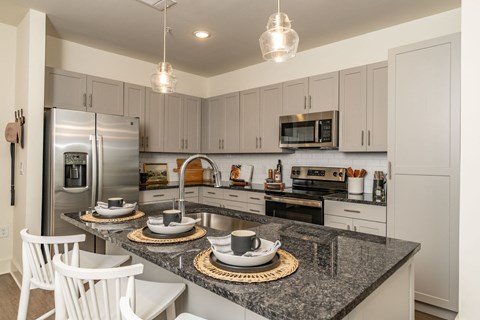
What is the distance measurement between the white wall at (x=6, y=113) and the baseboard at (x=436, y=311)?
4027 mm

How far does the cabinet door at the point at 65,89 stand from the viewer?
3.26 meters

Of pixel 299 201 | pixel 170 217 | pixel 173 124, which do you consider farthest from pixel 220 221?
pixel 173 124

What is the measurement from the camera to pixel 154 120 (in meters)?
4.14

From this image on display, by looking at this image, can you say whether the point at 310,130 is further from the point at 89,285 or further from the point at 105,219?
the point at 89,285

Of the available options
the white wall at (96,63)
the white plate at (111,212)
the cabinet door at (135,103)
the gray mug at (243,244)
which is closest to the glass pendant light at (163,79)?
the white plate at (111,212)

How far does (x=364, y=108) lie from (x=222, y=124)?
2.07 metres

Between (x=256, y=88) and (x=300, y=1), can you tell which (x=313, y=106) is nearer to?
(x=256, y=88)

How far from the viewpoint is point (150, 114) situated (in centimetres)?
410

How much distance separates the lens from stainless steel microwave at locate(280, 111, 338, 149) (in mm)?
3303

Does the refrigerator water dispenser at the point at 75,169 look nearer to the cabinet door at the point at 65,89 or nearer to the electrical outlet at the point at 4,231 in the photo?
the cabinet door at the point at 65,89

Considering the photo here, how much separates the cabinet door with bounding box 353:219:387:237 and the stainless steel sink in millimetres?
1380

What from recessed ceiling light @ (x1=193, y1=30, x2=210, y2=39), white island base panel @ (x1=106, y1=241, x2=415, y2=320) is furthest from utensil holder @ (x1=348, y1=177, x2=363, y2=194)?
recessed ceiling light @ (x1=193, y1=30, x2=210, y2=39)

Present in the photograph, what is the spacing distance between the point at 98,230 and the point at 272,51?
4.19ft

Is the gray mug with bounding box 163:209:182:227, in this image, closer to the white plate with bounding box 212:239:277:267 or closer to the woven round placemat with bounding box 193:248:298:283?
the woven round placemat with bounding box 193:248:298:283
